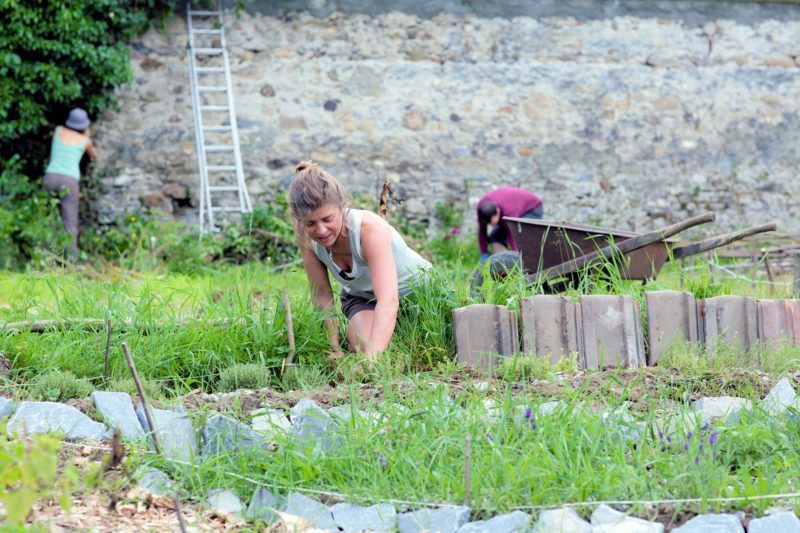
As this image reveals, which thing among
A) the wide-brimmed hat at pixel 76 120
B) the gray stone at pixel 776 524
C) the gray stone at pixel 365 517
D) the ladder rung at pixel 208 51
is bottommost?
the gray stone at pixel 365 517

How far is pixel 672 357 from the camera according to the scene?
4.21 m

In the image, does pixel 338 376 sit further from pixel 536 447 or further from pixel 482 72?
pixel 482 72

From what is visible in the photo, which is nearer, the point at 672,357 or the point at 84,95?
the point at 672,357

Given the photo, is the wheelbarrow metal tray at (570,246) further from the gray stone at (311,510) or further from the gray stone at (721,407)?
the gray stone at (311,510)

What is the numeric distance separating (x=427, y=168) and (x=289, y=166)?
1648 mm

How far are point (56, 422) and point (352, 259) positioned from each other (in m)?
1.67

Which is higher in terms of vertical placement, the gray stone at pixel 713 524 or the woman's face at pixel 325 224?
the woman's face at pixel 325 224

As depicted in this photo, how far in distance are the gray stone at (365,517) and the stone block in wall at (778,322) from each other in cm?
243

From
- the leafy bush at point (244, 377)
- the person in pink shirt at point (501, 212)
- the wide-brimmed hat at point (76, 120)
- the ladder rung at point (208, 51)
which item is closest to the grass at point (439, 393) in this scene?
the leafy bush at point (244, 377)

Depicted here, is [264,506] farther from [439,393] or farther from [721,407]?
[721,407]

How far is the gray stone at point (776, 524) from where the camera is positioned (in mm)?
2523

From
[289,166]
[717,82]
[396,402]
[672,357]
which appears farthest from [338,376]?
[717,82]

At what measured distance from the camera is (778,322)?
4422 millimetres

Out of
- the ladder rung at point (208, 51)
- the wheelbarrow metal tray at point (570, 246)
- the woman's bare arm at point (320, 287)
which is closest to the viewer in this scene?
the woman's bare arm at point (320, 287)
